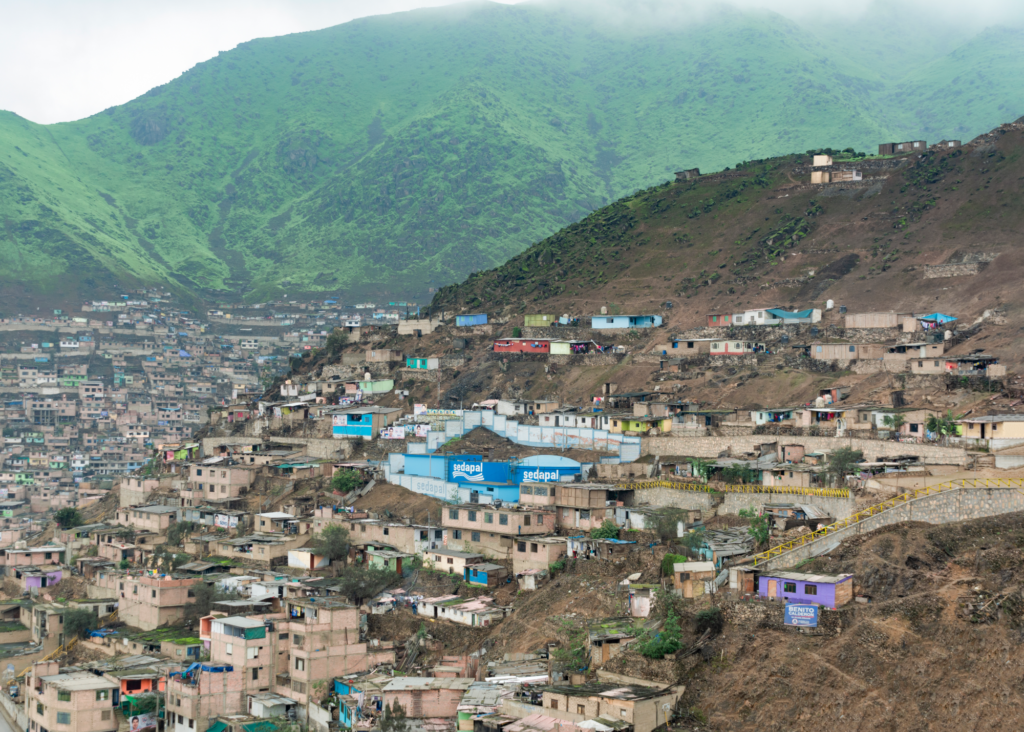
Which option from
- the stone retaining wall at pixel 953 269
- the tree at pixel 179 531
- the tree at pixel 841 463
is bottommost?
the tree at pixel 179 531

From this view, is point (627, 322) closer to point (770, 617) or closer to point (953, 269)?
point (953, 269)

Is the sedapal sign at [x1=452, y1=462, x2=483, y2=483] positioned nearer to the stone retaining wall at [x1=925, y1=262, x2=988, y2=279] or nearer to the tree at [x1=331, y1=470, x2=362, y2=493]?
the tree at [x1=331, y1=470, x2=362, y2=493]

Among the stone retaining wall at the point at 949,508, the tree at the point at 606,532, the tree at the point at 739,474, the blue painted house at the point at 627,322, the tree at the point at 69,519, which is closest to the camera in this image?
the stone retaining wall at the point at 949,508

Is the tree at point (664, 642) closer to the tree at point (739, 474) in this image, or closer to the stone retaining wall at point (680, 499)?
the stone retaining wall at point (680, 499)

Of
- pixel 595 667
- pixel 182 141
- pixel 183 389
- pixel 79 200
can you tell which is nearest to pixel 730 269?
pixel 595 667

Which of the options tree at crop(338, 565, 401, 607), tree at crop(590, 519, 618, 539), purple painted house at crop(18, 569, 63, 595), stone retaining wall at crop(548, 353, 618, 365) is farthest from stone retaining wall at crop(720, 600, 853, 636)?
stone retaining wall at crop(548, 353, 618, 365)

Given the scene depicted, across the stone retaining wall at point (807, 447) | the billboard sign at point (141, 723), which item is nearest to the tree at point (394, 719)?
the billboard sign at point (141, 723)

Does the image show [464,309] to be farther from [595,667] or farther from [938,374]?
[595,667]
